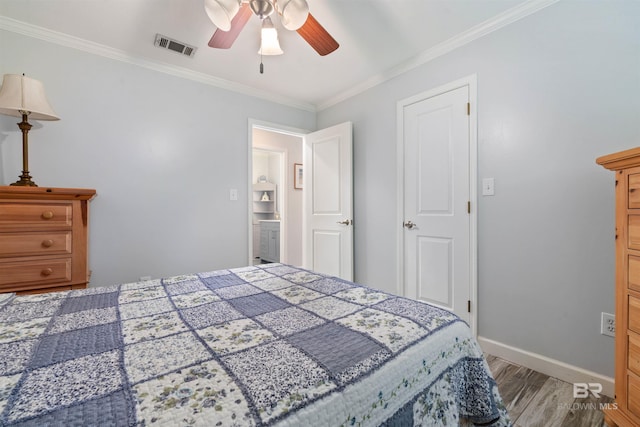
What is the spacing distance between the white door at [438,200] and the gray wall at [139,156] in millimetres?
1689

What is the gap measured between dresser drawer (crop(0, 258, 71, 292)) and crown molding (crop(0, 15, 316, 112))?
1.68 m

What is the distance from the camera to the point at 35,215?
1.64 m

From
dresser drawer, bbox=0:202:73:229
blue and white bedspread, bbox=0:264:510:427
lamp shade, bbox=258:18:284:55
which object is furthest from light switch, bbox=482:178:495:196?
dresser drawer, bbox=0:202:73:229

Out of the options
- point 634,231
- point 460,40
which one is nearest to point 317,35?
point 460,40

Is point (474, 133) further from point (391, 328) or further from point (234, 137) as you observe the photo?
point (234, 137)

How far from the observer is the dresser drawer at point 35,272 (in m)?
1.58

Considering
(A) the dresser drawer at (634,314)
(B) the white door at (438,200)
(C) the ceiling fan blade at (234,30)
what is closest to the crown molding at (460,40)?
(B) the white door at (438,200)

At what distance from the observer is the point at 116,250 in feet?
7.64

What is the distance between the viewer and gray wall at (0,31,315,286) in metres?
2.10

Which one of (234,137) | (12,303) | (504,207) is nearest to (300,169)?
(234,137)

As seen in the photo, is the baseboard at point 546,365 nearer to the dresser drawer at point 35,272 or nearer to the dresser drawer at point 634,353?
the dresser drawer at point 634,353

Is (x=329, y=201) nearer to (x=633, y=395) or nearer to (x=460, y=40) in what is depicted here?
(x=460, y=40)

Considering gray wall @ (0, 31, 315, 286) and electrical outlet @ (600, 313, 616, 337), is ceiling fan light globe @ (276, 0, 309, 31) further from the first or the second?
electrical outlet @ (600, 313, 616, 337)

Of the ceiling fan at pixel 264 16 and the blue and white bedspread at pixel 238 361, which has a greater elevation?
the ceiling fan at pixel 264 16
